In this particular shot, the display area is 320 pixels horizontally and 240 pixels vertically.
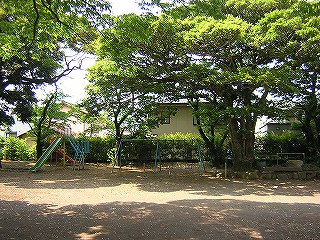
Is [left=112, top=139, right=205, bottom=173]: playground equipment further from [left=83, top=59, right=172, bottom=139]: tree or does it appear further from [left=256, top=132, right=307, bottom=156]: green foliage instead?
[left=256, top=132, right=307, bottom=156]: green foliage

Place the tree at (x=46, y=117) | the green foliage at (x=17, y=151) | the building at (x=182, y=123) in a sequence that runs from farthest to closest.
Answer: the building at (x=182, y=123)
the green foliage at (x=17, y=151)
the tree at (x=46, y=117)

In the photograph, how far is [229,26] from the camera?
1078 cm

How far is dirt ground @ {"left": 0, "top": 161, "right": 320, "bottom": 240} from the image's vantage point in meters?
5.22

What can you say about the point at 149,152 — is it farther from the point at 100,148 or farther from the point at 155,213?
the point at 155,213

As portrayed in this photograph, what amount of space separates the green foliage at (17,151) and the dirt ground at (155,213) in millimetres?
14661

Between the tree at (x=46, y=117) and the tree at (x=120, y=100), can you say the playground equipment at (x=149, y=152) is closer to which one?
the tree at (x=120, y=100)

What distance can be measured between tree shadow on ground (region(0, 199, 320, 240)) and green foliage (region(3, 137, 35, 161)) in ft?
60.4

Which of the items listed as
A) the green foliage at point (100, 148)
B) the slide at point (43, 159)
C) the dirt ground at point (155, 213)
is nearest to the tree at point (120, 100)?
the green foliage at point (100, 148)

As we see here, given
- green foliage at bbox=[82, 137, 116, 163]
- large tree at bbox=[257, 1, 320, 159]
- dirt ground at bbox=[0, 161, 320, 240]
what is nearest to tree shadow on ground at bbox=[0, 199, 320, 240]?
dirt ground at bbox=[0, 161, 320, 240]

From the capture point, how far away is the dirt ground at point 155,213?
5219mm

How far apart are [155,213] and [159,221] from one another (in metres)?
0.73

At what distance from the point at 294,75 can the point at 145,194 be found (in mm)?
7323

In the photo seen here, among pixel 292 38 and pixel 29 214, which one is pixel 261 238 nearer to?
pixel 29 214

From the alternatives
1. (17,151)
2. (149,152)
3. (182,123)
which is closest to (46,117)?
(17,151)
